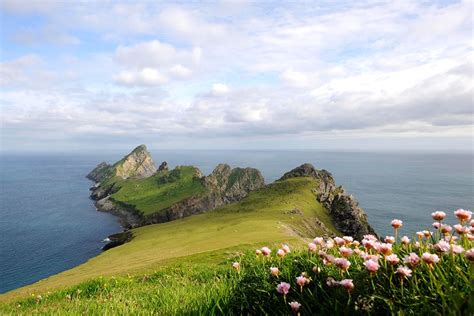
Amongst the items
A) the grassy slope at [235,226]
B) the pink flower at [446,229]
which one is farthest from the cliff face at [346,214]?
the pink flower at [446,229]

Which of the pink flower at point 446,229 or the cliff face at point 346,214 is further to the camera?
the cliff face at point 346,214

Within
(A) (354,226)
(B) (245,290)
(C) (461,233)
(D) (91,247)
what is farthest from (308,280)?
(D) (91,247)

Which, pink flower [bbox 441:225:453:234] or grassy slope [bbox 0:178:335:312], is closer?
pink flower [bbox 441:225:453:234]

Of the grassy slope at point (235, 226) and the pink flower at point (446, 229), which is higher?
the pink flower at point (446, 229)

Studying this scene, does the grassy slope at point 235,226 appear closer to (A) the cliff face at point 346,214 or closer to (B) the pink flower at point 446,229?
(A) the cliff face at point 346,214

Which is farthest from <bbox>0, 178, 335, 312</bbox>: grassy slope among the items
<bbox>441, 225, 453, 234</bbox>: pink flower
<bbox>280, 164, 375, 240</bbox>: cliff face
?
<bbox>441, 225, 453, 234</bbox>: pink flower

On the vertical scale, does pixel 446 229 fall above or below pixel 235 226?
above

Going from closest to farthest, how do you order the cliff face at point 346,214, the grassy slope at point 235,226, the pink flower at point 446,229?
the pink flower at point 446,229 → the grassy slope at point 235,226 → the cliff face at point 346,214

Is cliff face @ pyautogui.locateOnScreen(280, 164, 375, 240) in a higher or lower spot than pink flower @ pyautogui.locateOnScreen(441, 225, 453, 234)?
lower

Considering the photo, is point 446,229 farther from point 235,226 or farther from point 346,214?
point 346,214

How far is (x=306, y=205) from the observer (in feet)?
348

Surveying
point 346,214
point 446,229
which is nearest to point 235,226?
point 346,214

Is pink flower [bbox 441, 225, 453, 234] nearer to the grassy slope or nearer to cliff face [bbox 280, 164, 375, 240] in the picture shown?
the grassy slope

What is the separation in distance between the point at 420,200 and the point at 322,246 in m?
197
